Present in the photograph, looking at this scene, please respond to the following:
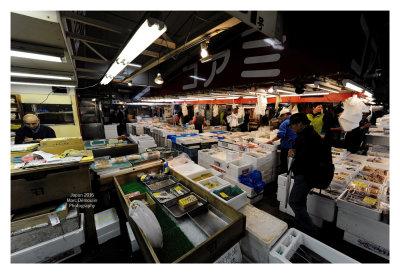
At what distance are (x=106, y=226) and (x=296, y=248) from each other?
292 cm

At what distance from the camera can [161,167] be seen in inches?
133

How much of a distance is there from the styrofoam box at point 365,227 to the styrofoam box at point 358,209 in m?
0.06

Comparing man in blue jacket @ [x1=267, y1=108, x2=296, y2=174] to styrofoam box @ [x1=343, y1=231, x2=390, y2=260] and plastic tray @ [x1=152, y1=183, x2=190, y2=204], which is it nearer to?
styrofoam box @ [x1=343, y1=231, x2=390, y2=260]

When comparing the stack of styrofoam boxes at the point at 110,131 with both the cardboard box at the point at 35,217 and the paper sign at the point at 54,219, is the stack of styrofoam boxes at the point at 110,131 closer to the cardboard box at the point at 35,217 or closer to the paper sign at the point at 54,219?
the cardboard box at the point at 35,217

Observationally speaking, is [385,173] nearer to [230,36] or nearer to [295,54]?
[295,54]

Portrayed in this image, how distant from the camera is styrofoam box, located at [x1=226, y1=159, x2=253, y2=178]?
385 cm

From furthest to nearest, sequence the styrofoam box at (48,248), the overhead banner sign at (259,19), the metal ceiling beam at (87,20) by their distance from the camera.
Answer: the metal ceiling beam at (87,20)
the styrofoam box at (48,248)
the overhead banner sign at (259,19)

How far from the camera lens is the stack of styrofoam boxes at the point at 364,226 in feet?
7.79

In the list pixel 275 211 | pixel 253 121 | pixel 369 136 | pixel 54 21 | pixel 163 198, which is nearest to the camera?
pixel 54 21

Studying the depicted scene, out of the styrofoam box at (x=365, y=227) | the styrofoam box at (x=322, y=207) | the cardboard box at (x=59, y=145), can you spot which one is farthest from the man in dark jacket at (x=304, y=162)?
the cardboard box at (x=59, y=145)

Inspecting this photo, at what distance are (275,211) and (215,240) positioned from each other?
277 centimetres

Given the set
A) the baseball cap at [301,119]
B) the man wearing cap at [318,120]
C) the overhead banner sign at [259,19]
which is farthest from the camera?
the man wearing cap at [318,120]

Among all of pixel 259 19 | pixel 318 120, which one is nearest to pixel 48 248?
pixel 259 19

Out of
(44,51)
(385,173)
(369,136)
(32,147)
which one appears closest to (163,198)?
(32,147)
